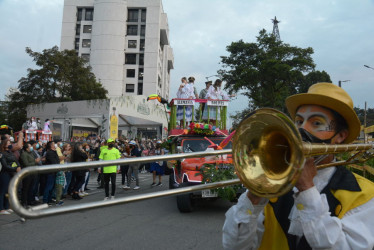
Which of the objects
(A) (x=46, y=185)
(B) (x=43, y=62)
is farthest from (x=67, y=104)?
(A) (x=46, y=185)

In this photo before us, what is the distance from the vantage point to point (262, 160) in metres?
1.46

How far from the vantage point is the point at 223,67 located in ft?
93.2

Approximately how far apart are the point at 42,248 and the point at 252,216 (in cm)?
394

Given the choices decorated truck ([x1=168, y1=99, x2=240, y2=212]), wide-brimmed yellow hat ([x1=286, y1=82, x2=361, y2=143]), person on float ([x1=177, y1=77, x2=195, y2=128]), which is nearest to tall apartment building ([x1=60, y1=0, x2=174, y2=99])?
person on float ([x1=177, y1=77, x2=195, y2=128])

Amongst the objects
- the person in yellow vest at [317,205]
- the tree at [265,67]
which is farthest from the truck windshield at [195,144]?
the tree at [265,67]

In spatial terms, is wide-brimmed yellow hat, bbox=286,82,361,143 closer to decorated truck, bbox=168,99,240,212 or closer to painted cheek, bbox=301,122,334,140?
painted cheek, bbox=301,122,334,140

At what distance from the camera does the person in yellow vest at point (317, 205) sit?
1.32 m

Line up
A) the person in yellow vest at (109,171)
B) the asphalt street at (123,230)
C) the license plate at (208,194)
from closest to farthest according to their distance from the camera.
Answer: the asphalt street at (123,230) < the license plate at (208,194) < the person in yellow vest at (109,171)

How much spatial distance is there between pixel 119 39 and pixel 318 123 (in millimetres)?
52958

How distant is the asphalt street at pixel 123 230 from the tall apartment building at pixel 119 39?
4572cm

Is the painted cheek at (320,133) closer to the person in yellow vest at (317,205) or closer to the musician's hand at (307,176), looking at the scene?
the person in yellow vest at (317,205)

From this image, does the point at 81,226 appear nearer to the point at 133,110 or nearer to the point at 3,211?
the point at 3,211

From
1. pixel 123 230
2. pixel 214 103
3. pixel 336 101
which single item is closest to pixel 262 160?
pixel 336 101

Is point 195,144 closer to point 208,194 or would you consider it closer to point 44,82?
point 208,194
